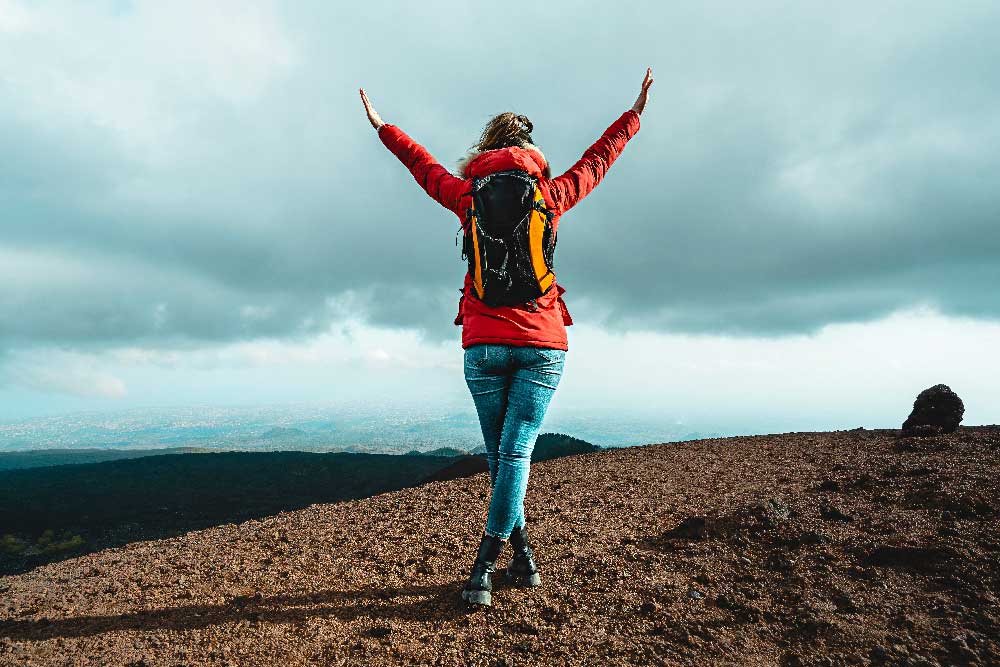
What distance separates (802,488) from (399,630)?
5.25m

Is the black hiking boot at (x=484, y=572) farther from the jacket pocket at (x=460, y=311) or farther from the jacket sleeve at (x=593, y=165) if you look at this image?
the jacket sleeve at (x=593, y=165)

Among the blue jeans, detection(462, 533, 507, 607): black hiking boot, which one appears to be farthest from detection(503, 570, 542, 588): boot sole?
the blue jeans

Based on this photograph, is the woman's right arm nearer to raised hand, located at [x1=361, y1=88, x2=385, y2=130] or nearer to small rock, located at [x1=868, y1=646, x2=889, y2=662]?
raised hand, located at [x1=361, y1=88, x2=385, y2=130]

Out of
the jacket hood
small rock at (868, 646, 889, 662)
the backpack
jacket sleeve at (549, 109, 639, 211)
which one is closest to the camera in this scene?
small rock at (868, 646, 889, 662)

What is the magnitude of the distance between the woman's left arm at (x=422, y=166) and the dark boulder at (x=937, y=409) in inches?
404

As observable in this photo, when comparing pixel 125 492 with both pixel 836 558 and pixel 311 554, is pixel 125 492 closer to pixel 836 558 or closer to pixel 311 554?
pixel 311 554

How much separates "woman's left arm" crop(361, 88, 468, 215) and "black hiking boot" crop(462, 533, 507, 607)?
2.31 m

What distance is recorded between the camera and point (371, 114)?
4.23 m

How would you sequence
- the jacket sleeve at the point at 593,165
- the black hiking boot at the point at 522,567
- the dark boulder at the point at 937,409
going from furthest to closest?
1. the dark boulder at the point at 937,409
2. the black hiking boot at the point at 522,567
3. the jacket sleeve at the point at 593,165

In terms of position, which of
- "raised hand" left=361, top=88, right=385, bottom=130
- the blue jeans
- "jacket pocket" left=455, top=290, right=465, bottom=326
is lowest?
the blue jeans

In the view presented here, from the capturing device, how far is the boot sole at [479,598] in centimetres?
367

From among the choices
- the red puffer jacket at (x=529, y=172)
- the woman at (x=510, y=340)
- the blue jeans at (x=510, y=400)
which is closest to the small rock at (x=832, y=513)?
the woman at (x=510, y=340)

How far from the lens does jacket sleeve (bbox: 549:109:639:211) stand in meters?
3.65

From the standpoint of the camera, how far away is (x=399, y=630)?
11.6 feet
